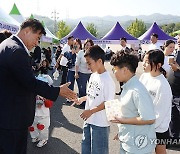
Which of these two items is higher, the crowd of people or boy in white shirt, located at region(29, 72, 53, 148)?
the crowd of people

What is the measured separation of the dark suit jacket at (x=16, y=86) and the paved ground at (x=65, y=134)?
1.70 meters

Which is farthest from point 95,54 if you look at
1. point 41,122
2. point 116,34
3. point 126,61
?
point 116,34

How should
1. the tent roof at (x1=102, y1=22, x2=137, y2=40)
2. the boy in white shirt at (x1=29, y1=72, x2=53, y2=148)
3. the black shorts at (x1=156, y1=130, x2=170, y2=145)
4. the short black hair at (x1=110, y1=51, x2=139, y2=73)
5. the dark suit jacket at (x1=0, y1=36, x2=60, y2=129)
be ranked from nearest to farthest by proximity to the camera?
the short black hair at (x1=110, y1=51, x2=139, y2=73) → the dark suit jacket at (x1=0, y1=36, x2=60, y2=129) → the black shorts at (x1=156, y1=130, x2=170, y2=145) → the boy in white shirt at (x1=29, y1=72, x2=53, y2=148) → the tent roof at (x1=102, y1=22, x2=137, y2=40)

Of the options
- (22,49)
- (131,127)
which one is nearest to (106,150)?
(131,127)

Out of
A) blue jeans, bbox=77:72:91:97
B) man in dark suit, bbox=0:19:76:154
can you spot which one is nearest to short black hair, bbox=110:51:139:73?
man in dark suit, bbox=0:19:76:154

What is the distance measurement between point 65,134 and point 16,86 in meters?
2.61

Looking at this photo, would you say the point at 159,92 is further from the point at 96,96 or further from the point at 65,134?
the point at 65,134

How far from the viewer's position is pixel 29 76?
2461 mm

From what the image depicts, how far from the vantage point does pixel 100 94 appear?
283 cm

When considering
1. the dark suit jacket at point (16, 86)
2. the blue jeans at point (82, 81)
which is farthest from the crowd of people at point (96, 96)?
the blue jeans at point (82, 81)

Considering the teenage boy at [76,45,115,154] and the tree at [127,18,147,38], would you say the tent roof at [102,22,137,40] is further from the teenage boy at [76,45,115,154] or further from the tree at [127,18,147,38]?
the tree at [127,18,147,38]

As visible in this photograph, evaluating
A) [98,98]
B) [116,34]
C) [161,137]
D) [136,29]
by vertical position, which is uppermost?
[136,29]

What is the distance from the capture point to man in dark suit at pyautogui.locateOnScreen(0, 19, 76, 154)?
7.96 ft

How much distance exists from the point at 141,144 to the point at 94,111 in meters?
0.68
